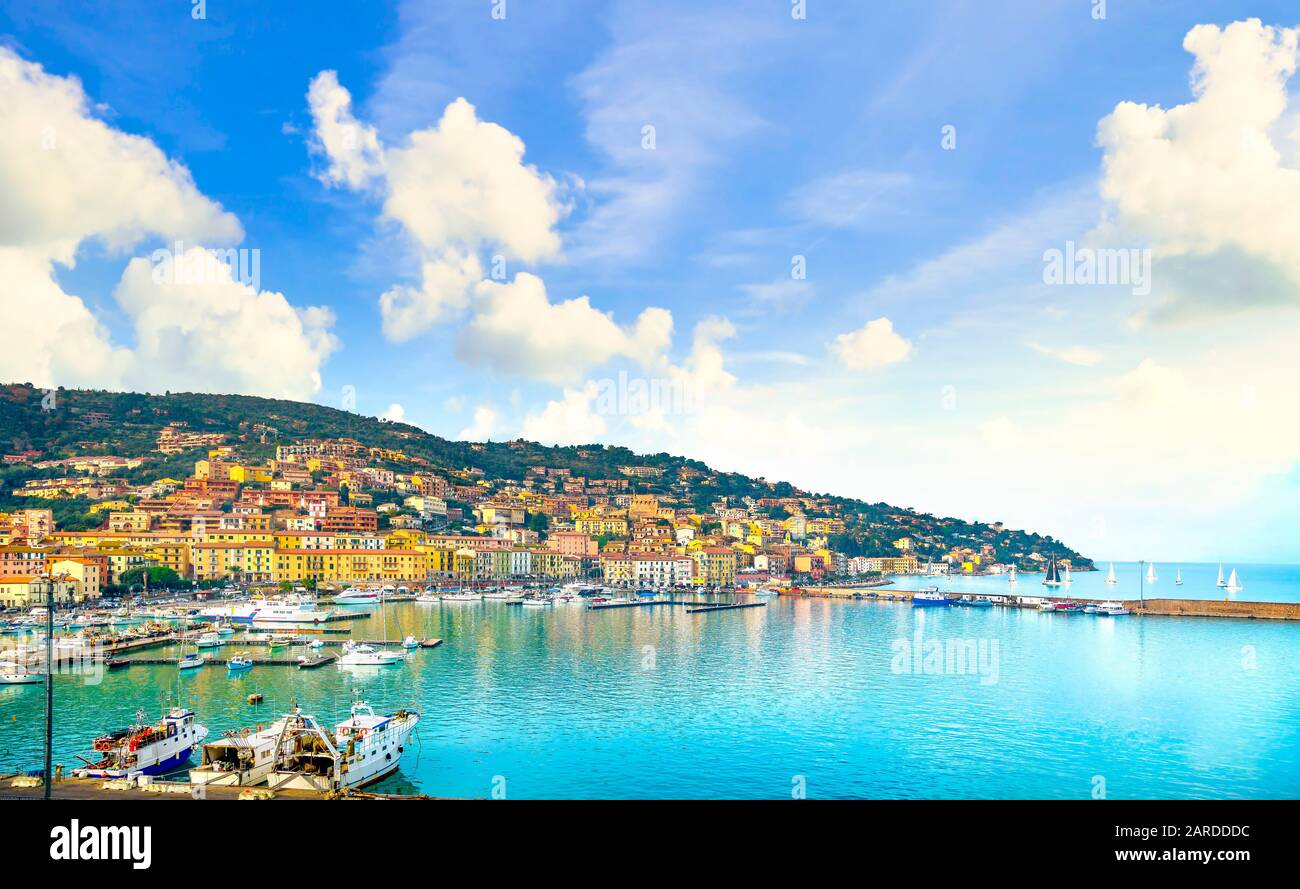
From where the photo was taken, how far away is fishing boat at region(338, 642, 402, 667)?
15836mm

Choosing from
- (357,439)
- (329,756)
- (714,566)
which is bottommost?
(714,566)

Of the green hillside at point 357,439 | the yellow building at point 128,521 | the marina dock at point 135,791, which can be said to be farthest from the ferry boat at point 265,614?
the green hillside at point 357,439

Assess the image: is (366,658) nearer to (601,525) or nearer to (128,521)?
(128,521)

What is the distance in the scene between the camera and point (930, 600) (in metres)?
34.9

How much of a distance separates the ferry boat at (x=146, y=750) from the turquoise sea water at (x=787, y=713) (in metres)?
1.13

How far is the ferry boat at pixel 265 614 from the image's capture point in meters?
21.6

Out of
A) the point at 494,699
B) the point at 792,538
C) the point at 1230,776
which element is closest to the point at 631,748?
the point at 494,699

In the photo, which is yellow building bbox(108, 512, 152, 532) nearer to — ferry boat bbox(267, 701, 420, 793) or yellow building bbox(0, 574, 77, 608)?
yellow building bbox(0, 574, 77, 608)

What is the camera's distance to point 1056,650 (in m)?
19.6

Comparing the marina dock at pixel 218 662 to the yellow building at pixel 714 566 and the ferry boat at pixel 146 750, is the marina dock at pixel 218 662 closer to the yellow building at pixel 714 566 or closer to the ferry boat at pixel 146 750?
the ferry boat at pixel 146 750

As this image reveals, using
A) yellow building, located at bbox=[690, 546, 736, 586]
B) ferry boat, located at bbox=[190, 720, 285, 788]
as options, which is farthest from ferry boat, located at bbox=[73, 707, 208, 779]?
yellow building, located at bbox=[690, 546, 736, 586]

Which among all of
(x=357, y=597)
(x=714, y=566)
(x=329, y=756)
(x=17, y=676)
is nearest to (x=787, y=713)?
(x=329, y=756)

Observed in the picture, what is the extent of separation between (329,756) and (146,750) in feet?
7.00
